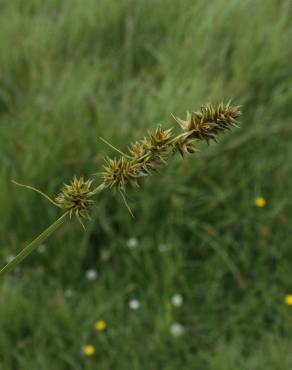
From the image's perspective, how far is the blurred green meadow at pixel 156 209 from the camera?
210cm

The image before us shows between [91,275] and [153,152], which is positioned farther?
[91,275]

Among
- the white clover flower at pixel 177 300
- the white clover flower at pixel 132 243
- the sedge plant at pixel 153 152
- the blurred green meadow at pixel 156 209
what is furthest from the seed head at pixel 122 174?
the white clover flower at pixel 132 243

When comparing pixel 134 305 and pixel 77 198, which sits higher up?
pixel 134 305

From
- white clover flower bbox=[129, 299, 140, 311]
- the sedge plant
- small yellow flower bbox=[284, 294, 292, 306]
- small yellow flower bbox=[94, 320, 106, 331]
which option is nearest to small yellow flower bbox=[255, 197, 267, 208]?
small yellow flower bbox=[284, 294, 292, 306]

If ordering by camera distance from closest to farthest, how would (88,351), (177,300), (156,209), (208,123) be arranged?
(208,123), (88,351), (177,300), (156,209)

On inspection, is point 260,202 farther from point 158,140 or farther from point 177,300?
point 158,140

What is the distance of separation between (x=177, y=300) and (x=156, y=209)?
1.22 ft

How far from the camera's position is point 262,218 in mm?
2371

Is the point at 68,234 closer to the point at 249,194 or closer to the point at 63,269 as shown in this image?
the point at 63,269

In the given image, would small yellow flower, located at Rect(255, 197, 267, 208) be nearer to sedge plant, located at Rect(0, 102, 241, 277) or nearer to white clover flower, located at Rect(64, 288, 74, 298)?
white clover flower, located at Rect(64, 288, 74, 298)

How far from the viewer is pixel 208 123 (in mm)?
451

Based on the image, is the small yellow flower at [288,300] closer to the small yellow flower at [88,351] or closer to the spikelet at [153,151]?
the small yellow flower at [88,351]

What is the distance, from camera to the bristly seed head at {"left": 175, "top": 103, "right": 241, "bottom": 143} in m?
0.45

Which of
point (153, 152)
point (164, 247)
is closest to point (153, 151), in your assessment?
point (153, 152)
